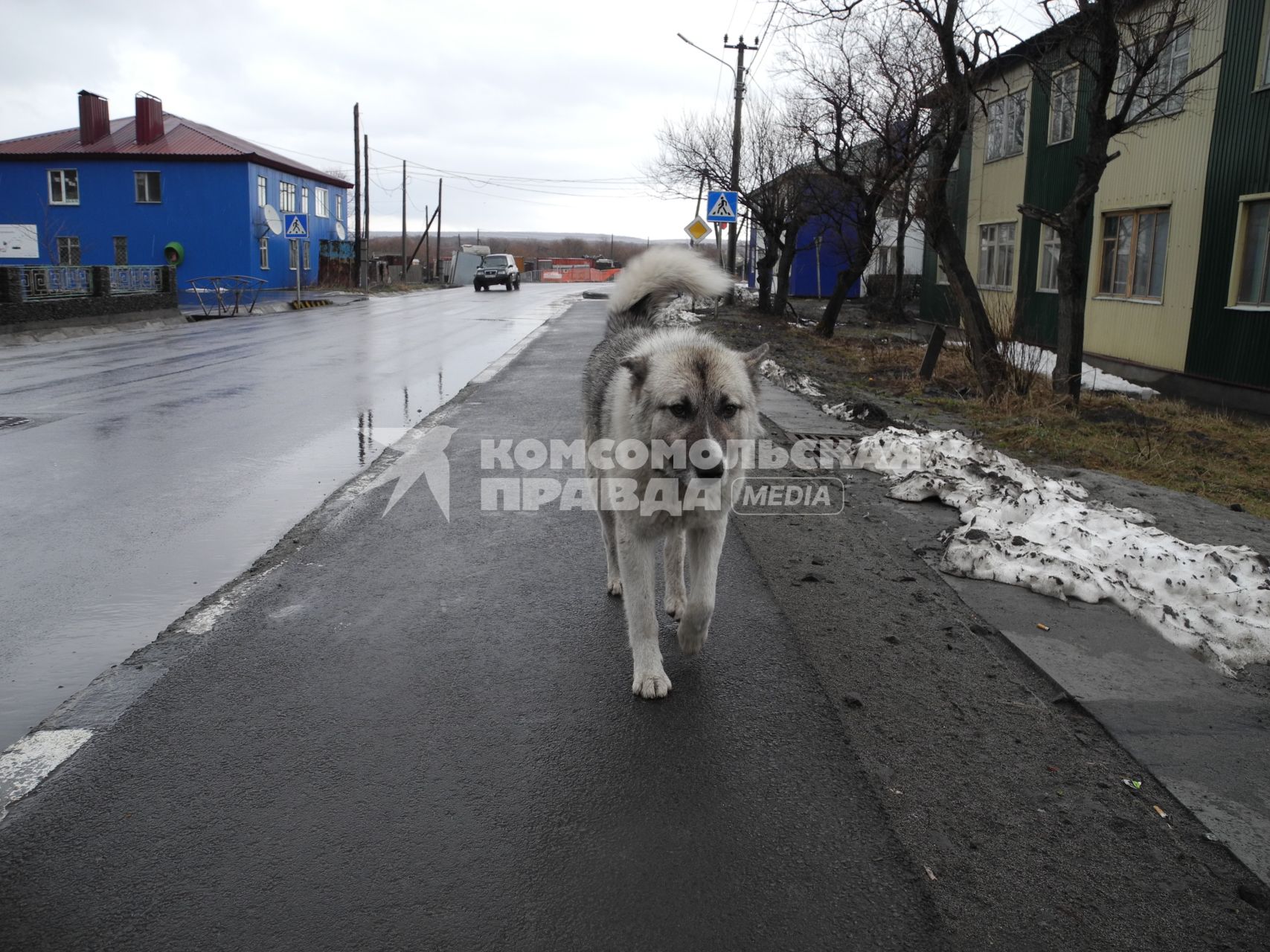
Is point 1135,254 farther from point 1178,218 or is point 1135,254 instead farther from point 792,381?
point 792,381

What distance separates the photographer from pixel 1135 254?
684 inches

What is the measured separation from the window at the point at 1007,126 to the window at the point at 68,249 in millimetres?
42193

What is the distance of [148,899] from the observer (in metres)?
2.53

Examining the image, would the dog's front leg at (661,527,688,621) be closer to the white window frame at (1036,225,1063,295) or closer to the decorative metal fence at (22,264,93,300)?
the white window frame at (1036,225,1063,295)

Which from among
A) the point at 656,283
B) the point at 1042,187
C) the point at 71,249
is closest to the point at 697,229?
the point at 1042,187

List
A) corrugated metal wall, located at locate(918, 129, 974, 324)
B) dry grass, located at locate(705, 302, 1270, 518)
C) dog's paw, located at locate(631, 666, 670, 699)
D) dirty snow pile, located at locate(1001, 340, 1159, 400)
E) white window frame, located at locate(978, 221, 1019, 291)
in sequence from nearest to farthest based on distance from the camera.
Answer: dog's paw, located at locate(631, 666, 670, 699) < dry grass, located at locate(705, 302, 1270, 518) < dirty snow pile, located at locate(1001, 340, 1159, 400) < white window frame, located at locate(978, 221, 1019, 291) < corrugated metal wall, located at locate(918, 129, 974, 324)

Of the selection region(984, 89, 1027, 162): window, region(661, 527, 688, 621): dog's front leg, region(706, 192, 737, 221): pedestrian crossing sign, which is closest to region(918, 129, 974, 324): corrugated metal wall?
region(984, 89, 1027, 162): window

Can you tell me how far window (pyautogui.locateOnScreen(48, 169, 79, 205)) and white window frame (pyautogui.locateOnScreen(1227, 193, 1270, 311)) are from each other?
4894cm

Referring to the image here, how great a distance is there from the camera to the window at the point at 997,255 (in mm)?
23609

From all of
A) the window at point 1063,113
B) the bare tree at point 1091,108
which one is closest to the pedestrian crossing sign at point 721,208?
the window at point 1063,113

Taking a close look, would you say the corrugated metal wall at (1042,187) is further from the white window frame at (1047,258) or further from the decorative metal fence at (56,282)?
the decorative metal fence at (56,282)

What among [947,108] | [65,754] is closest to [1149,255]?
[947,108]

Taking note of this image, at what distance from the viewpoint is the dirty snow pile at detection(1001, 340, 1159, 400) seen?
12898 millimetres

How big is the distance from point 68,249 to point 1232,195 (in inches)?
1933
